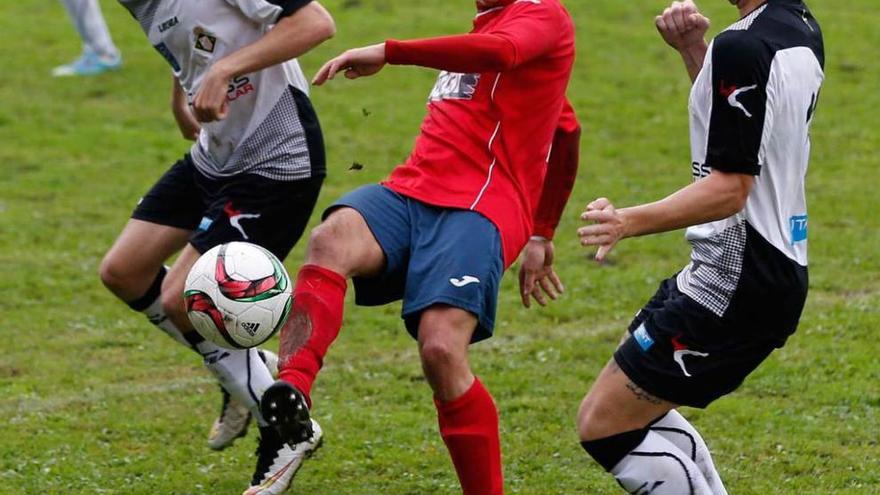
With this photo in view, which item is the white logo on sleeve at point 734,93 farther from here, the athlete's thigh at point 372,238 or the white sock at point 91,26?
the white sock at point 91,26

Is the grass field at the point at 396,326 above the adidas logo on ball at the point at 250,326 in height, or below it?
below

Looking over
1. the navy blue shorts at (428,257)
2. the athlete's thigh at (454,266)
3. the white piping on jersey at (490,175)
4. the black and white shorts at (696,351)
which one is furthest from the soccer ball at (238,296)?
the black and white shorts at (696,351)

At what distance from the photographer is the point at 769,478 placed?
601 cm

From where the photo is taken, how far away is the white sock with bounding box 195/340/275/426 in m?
6.14

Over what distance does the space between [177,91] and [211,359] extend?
1244 millimetres

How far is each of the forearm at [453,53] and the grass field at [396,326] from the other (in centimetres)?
188

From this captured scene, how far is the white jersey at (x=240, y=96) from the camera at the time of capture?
6078 mm

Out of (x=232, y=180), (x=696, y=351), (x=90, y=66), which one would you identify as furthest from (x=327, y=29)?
(x=90, y=66)

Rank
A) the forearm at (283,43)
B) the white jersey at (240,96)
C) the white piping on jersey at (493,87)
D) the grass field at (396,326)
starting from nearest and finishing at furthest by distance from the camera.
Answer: the white piping on jersey at (493,87) < the forearm at (283,43) < the white jersey at (240,96) < the grass field at (396,326)

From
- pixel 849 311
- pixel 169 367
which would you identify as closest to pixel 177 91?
pixel 169 367

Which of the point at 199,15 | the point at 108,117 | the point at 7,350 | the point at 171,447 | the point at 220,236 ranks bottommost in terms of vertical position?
the point at 108,117

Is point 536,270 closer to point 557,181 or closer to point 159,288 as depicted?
point 557,181

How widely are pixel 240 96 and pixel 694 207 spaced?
2.46 m

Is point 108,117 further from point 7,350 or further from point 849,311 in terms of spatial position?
point 849,311
